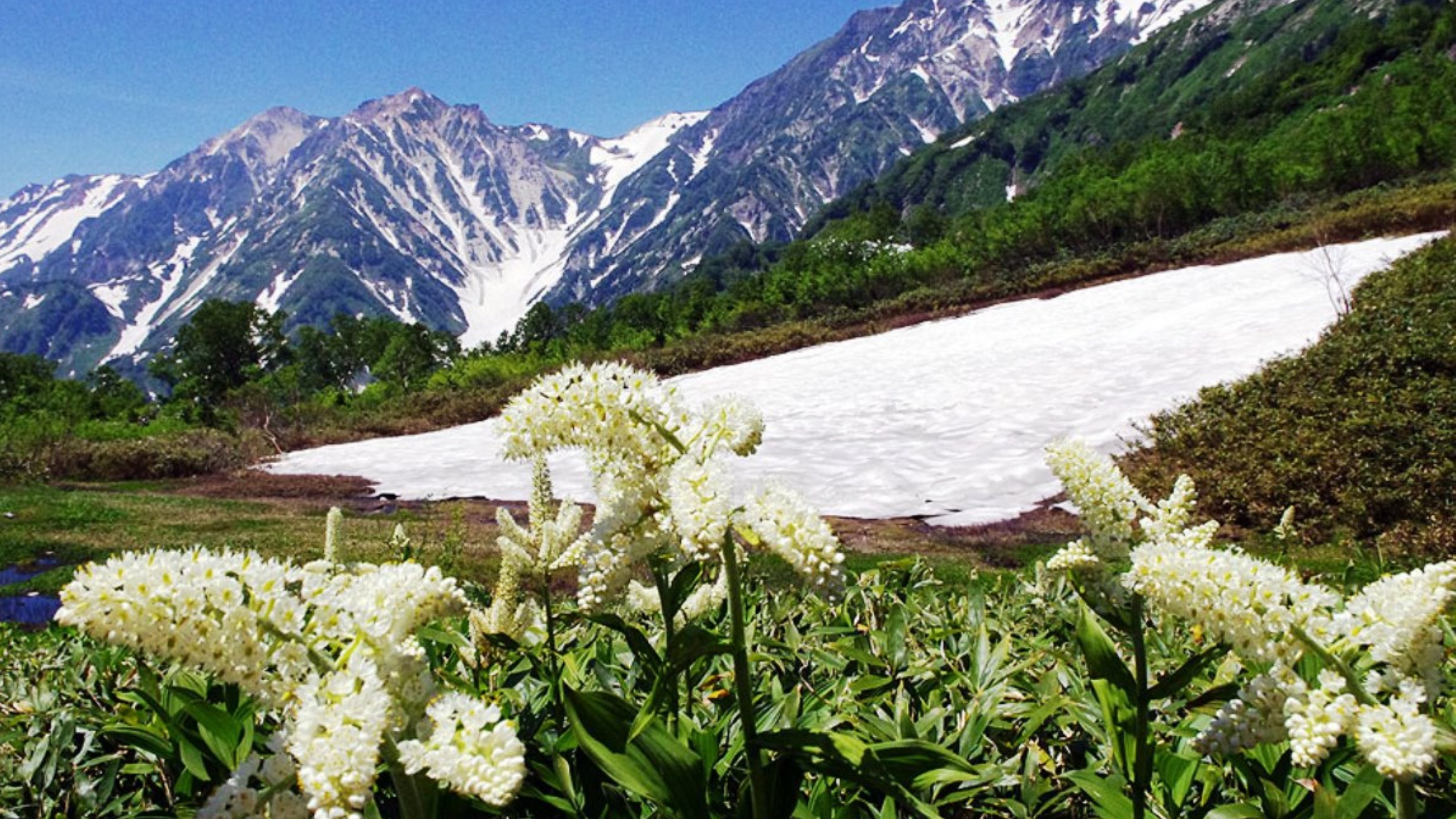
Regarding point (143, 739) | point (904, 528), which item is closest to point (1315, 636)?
point (143, 739)

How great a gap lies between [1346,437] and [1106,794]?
425 inches

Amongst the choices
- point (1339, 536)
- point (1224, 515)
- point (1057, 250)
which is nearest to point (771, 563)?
point (1339, 536)

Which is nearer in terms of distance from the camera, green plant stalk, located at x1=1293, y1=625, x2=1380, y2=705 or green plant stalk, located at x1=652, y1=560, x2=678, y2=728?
green plant stalk, located at x1=1293, y1=625, x2=1380, y2=705

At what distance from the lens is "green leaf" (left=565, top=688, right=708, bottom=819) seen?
4.98 ft

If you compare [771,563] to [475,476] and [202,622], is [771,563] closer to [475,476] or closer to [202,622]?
[202,622]

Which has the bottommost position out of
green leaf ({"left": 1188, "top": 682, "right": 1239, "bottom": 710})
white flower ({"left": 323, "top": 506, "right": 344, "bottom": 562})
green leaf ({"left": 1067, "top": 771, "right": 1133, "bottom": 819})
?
green leaf ({"left": 1067, "top": 771, "right": 1133, "bottom": 819})

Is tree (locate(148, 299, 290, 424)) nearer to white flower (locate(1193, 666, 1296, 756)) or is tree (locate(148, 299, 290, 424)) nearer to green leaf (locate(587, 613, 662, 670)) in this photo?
green leaf (locate(587, 613, 662, 670))

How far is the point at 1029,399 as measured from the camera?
789 inches

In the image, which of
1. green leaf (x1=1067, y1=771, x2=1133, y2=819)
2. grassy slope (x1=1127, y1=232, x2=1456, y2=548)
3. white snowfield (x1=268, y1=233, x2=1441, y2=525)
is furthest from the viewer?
white snowfield (x1=268, y1=233, x2=1441, y2=525)

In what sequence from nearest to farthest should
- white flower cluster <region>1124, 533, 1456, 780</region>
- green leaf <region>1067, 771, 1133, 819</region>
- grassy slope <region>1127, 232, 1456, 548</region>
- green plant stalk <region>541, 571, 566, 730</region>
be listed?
white flower cluster <region>1124, 533, 1456, 780</region> < green leaf <region>1067, 771, 1133, 819</region> < green plant stalk <region>541, 571, 566, 730</region> < grassy slope <region>1127, 232, 1456, 548</region>

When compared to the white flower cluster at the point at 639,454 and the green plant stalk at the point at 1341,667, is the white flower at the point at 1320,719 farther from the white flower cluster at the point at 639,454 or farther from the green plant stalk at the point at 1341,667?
the white flower cluster at the point at 639,454

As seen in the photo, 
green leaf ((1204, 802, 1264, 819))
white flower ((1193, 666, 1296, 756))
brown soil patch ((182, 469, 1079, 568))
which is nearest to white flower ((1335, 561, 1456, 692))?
white flower ((1193, 666, 1296, 756))

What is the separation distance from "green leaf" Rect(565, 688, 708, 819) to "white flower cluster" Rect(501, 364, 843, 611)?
0.95ft

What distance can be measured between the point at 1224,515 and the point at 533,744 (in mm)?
11054
